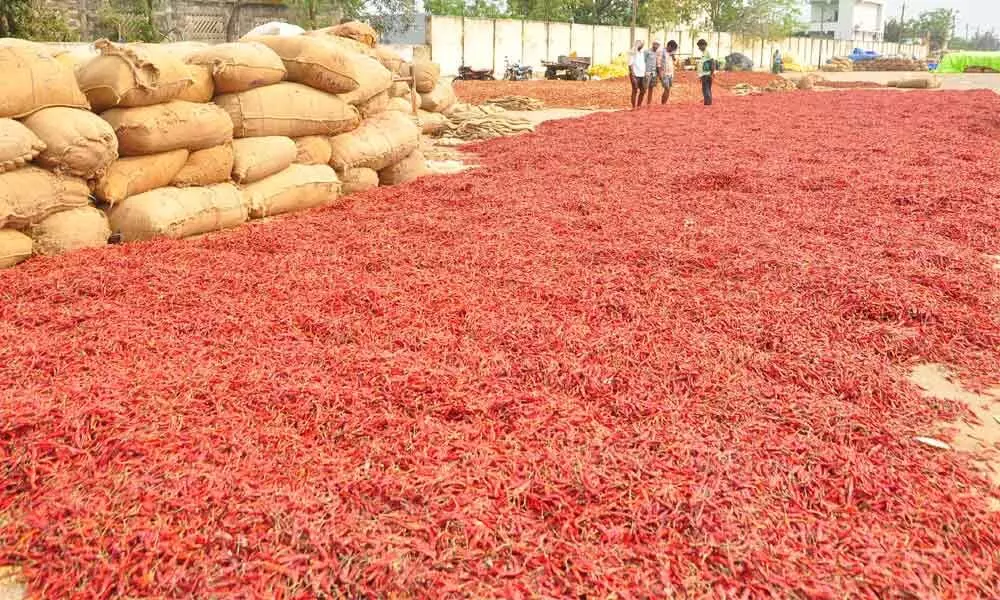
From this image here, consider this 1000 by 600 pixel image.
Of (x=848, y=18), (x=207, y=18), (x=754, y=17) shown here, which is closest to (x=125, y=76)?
(x=207, y=18)

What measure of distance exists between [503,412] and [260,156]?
151 inches

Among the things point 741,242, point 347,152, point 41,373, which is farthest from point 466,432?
point 347,152

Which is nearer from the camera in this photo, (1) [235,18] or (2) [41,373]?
(2) [41,373]

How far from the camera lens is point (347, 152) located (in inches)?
257

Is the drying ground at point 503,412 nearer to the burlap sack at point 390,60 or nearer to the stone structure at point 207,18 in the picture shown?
the burlap sack at point 390,60

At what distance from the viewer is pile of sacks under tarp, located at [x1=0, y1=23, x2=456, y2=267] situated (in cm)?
423

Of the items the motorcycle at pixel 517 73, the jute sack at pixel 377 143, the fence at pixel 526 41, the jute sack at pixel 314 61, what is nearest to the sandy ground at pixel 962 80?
the fence at pixel 526 41

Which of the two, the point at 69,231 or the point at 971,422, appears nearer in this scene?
the point at 971,422

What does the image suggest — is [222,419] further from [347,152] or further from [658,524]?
[347,152]

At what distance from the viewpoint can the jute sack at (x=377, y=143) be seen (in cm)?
654

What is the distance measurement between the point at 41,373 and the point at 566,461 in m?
2.18

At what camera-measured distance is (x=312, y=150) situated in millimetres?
6168

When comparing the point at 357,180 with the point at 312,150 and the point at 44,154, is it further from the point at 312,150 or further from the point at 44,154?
the point at 44,154

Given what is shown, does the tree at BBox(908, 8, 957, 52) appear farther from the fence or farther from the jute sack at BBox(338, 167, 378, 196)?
the jute sack at BBox(338, 167, 378, 196)
